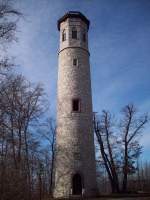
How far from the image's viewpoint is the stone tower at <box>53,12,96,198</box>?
2470cm

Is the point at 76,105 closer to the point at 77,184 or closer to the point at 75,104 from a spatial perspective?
the point at 75,104

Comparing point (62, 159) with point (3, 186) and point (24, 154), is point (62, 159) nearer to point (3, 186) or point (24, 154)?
point (24, 154)

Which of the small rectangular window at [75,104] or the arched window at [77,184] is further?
the small rectangular window at [75,104]

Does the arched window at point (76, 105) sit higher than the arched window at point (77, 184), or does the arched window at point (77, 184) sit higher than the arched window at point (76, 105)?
the arched window at point (76, 105)

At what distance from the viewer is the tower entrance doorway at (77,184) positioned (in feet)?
81.9

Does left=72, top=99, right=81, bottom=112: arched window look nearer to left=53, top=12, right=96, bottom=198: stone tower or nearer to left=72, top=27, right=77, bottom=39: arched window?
left=53, top=12, right=96, bottom=198: stone tower

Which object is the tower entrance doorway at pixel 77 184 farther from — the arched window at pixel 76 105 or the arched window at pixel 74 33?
the arched window at pixel 74 33

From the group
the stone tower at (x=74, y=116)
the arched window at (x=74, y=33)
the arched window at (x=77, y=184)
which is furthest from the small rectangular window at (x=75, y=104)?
the arched window at (x=74, y=33)

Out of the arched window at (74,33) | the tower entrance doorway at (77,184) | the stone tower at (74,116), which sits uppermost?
the arched window at (74,33)

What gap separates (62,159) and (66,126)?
2674 mm

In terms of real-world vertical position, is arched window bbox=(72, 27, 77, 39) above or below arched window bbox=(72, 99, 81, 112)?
above

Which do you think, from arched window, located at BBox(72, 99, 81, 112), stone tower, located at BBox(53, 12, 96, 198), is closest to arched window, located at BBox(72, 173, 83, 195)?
stone tower, located at BBox(53, 12, 96, 198)

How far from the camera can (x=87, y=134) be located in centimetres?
2594

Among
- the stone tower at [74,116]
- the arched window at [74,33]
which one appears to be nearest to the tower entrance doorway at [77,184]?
the stone tower at [74,116]
